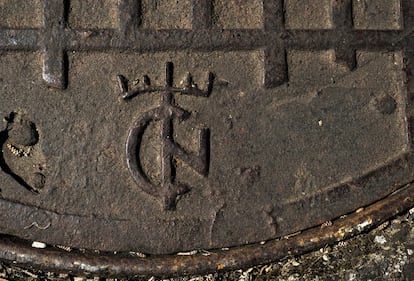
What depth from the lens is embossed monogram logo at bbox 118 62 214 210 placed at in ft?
4.37

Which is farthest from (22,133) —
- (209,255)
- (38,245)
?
(209,255)

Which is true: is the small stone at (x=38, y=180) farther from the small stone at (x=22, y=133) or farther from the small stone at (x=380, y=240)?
the small stone at (x=380, y=240)

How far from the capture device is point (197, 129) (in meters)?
1.36

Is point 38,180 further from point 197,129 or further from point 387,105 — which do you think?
point 387,105

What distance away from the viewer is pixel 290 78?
1.39m

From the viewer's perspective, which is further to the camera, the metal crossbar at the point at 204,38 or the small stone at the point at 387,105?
the small stone at the point at 387,105

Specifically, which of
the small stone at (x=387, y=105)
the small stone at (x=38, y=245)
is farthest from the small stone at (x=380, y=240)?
the small stone at (x=38, y=245)

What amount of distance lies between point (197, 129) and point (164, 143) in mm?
82

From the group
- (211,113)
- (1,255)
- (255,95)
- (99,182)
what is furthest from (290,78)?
(1,255)

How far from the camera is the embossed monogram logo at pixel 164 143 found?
1.33m

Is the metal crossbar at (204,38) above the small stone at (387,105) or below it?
above

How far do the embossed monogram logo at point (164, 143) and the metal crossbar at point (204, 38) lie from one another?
82 millimetres

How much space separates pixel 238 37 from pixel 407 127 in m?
0.45

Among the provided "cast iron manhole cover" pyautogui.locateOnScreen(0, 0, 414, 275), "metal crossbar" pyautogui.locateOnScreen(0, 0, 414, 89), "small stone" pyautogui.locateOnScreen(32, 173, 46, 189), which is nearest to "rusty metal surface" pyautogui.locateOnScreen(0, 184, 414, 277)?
"cast iron manhole cover" pyautogui.locateOnScreen(0, 0, 414, 275)
